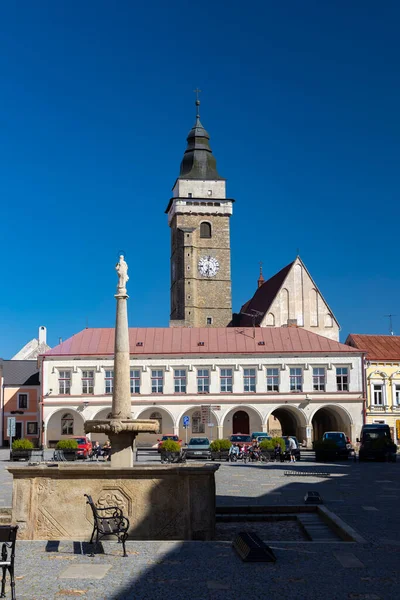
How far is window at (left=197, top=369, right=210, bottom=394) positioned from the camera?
56.7 m

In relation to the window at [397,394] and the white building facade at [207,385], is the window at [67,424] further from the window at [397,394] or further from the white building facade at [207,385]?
the window at [397,394]

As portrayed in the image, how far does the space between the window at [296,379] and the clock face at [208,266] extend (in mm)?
24511

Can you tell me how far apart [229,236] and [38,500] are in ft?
224

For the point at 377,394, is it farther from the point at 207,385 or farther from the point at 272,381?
the point at 207,385

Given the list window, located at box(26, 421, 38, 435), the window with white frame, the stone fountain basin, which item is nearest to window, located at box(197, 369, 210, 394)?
the window with white frame

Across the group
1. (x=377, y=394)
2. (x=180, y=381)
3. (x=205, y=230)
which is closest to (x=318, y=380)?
Answer: (x=377, y=394)

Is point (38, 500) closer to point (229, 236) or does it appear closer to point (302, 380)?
point (302, 380)

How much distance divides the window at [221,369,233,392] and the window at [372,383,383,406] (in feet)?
37.8

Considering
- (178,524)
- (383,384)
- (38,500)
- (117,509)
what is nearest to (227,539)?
(178,524)

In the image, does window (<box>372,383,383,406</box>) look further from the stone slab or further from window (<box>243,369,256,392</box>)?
the stone slab

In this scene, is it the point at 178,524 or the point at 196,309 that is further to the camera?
the point at 196,309

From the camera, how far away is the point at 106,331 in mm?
59188

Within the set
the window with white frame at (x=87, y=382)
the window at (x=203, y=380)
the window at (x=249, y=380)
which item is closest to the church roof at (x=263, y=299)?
the window at (x=249, y=380)

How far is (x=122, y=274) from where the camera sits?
55.4 ft
